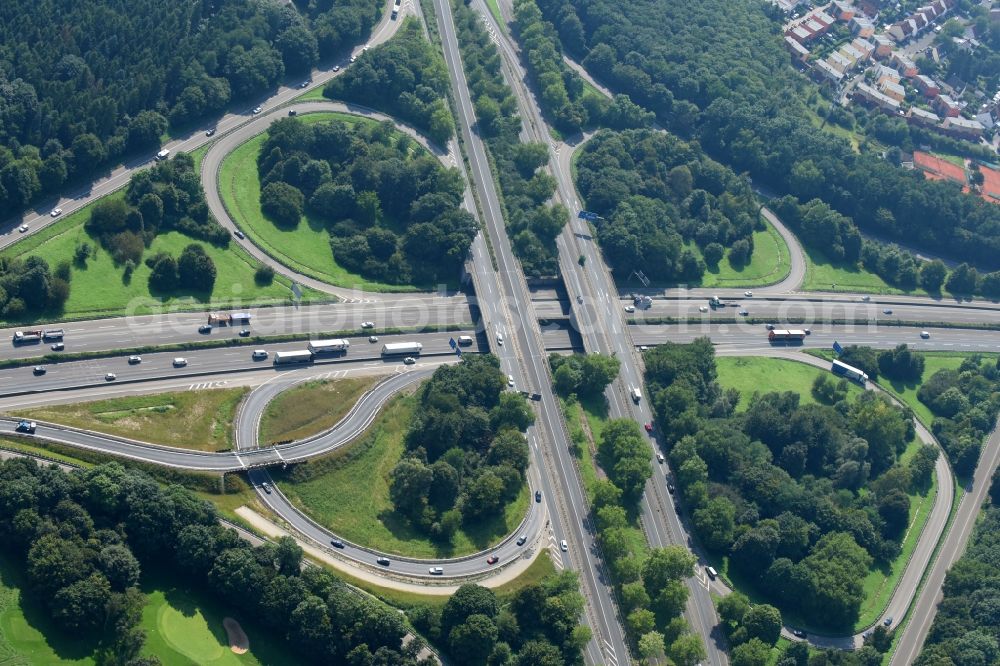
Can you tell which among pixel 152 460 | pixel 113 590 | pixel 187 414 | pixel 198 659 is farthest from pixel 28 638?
pixel 187 414

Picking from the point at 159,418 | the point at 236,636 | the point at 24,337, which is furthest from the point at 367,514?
the point at 24,337

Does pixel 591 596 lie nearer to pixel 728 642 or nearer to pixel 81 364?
pixel 728 642

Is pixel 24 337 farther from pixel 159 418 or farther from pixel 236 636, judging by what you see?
pixel 236 636

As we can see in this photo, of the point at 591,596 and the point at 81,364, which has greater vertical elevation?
the point at 81,364

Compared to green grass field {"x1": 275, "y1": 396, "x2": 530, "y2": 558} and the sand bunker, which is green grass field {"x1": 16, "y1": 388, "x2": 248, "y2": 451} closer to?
green grass field {"x1": 275, "y1": 396, "x2": 530, "y2": 558}

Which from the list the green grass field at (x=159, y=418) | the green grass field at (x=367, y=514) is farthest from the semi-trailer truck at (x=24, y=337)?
the green grass field at (x=367, y=514)

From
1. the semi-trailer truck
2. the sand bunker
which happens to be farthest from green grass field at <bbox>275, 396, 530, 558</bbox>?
the semi-trailer truck
